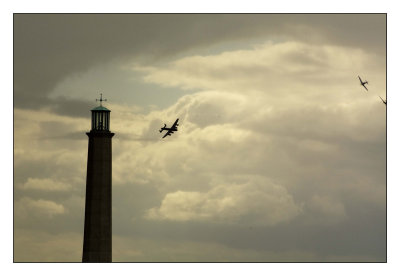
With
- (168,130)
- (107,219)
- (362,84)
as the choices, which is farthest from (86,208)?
(362,84)

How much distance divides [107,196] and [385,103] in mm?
33453

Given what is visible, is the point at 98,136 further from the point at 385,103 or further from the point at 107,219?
the point at 385,103

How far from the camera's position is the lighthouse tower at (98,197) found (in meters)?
165

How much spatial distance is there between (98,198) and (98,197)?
0.11 meters

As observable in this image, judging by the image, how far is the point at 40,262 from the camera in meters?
160

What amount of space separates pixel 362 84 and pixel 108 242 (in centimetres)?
3412

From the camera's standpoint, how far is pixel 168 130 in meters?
164

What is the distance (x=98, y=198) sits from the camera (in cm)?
16525

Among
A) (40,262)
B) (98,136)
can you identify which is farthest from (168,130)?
(40,262)

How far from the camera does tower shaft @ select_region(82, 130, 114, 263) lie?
6486 inches

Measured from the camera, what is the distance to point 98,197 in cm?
16525

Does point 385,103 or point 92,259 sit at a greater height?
point 385,103

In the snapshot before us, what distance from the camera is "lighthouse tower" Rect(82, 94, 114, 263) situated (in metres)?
165

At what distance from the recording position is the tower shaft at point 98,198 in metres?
165
